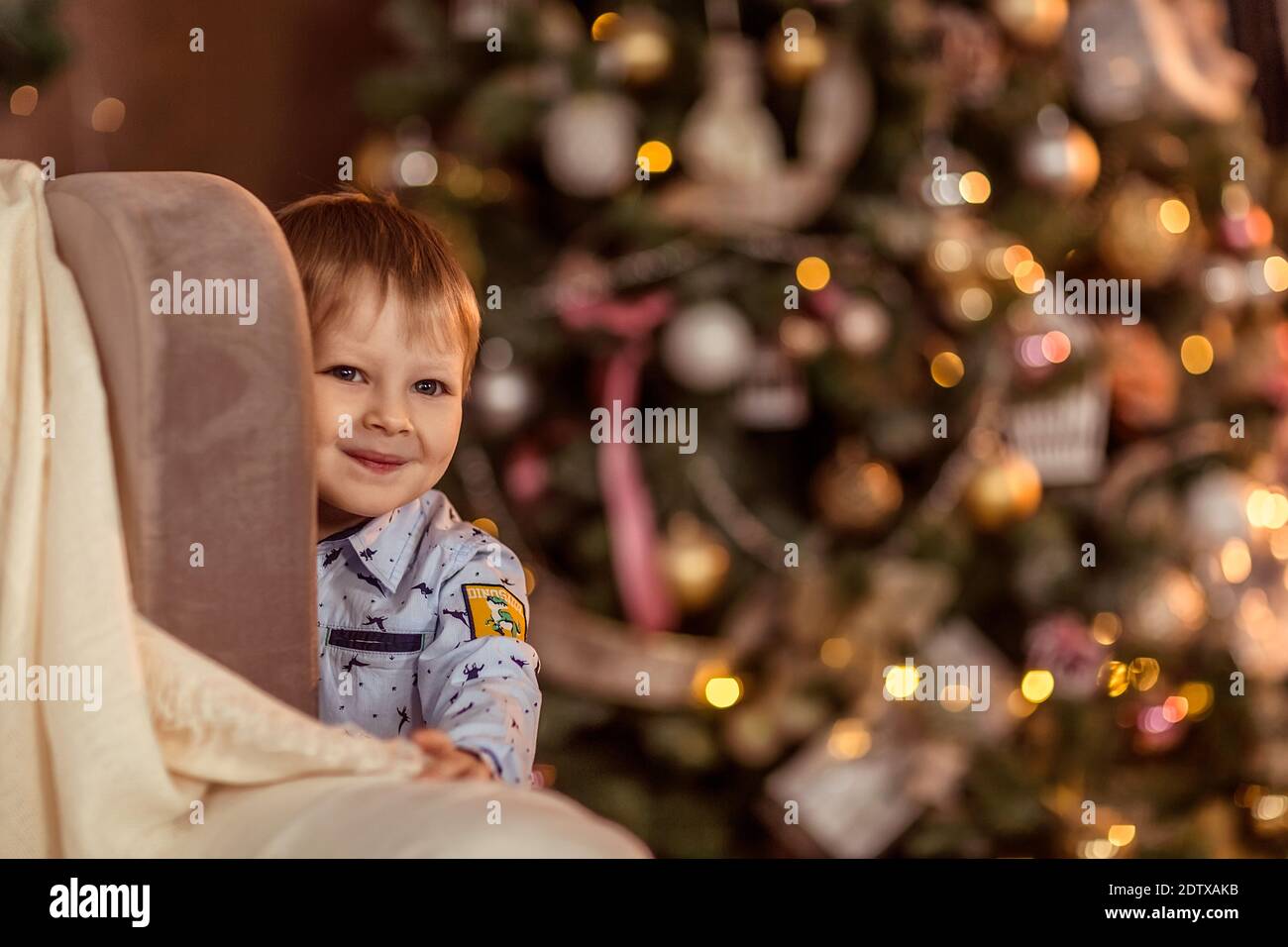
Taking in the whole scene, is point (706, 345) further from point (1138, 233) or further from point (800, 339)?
point (1138, 233)

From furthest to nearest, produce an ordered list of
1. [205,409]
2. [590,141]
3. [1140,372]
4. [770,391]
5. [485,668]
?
[1140,372]
[770,391]
[590,141]
[485,668]
[205,409]

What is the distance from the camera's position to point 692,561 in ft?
4.43

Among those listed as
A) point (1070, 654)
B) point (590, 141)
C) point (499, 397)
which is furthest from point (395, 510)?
point (1070, 654)

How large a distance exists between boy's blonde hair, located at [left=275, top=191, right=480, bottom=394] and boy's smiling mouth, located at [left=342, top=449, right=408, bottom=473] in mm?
79

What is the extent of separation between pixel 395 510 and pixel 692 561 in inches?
23.3

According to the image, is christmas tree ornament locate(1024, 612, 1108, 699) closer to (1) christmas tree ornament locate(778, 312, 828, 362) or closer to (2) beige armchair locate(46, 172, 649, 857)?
(1) christmas tree ornament locate(778, 312, 828, 362)

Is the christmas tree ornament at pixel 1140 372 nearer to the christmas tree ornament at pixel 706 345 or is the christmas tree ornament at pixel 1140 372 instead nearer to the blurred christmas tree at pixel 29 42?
the christmas tree ornament at pixel 706 345

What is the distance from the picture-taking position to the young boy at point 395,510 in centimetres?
76

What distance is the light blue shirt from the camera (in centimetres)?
77

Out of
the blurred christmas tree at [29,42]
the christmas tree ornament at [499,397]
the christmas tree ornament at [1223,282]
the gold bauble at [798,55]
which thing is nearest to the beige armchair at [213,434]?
the blurred christmas tree at [29,42]

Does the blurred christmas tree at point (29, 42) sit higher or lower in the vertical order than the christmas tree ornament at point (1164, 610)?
higher

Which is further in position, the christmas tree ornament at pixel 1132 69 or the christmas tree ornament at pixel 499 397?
the christmas tree ornament at pixel 1132 69

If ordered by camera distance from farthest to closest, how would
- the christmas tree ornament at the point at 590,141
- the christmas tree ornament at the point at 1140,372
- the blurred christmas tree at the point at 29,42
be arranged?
1. the christmas tree ornament at the point at 1140,372
2. the christmas tree ornament at the point at 590,141
3. the blurred christmas tree at the point at 29,42

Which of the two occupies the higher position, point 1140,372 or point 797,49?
point 797,49
